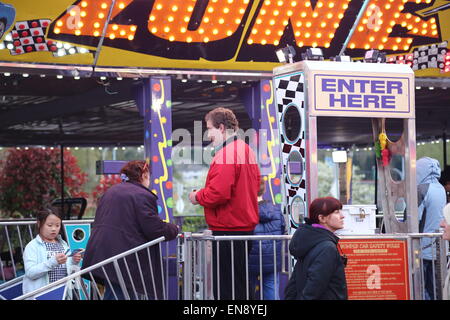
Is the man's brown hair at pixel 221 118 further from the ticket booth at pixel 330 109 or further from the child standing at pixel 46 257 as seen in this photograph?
the child standing at pixel 46 257

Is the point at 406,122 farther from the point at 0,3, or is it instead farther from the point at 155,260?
the point at 0,3

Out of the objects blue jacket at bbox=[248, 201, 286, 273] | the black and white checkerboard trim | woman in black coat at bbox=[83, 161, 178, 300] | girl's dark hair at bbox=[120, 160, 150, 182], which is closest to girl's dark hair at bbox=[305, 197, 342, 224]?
woman in black coat at bbox=[83, 161, 178, 300]

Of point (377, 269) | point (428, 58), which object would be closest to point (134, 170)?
point (377, 269)

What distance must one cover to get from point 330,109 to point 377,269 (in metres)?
1.31

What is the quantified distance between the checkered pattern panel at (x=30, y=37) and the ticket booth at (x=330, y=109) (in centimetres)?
341

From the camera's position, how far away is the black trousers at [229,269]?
5992mm

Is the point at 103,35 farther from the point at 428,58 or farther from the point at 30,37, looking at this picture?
the point at 428,58

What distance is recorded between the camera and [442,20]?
10211mm

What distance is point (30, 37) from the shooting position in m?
8.73

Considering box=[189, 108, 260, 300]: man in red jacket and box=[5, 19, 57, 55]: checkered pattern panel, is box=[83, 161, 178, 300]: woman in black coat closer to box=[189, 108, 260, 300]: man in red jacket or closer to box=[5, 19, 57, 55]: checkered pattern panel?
box=[189, 108, 260, 300]: man in red jacket

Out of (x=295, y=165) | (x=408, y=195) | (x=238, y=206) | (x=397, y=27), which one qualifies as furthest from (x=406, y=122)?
(x=397, y=27)

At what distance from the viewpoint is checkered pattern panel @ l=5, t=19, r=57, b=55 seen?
8.62m

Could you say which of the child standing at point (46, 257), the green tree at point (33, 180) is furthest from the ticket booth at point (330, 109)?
the green tree at point (33, 180)
